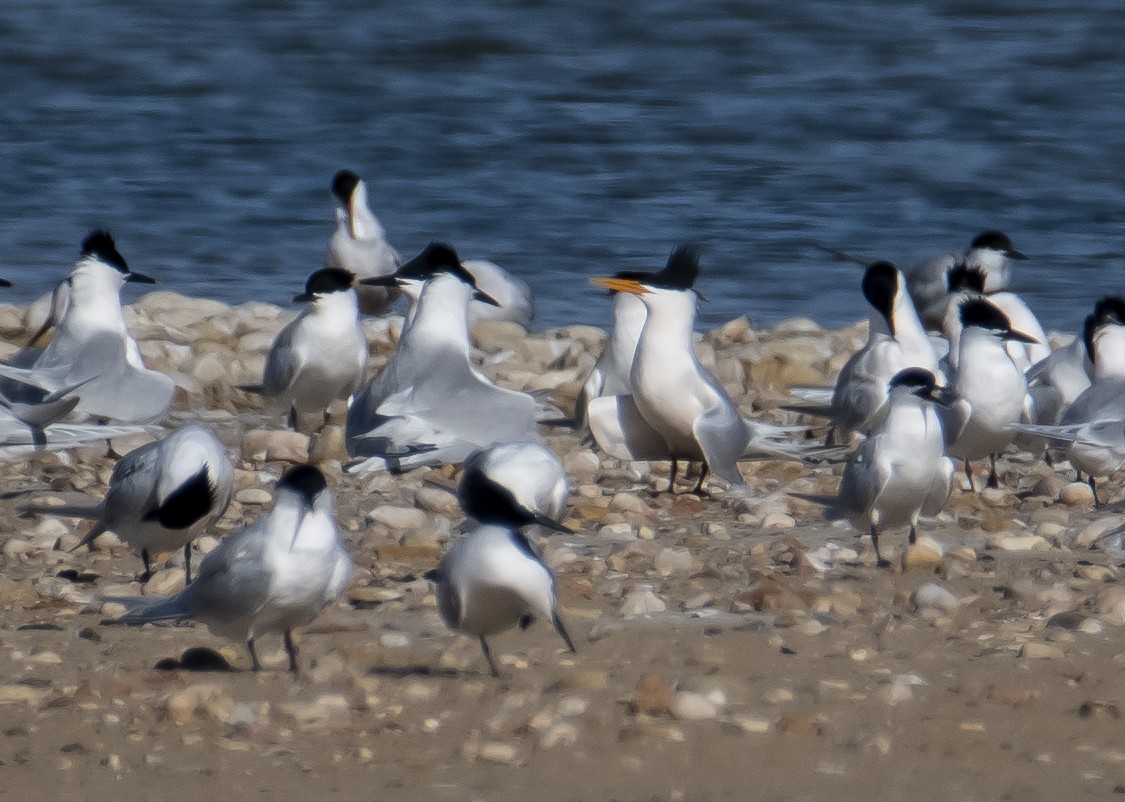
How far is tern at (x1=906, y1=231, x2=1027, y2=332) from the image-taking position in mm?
8422

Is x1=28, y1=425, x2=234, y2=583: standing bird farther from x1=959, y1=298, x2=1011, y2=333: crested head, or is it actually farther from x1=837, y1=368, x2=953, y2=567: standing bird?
x1=959, y1=298, x2=1011, y2=333: crested head

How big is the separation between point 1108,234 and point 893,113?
379 centimetres

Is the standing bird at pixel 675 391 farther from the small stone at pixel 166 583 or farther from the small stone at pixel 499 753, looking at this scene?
the small stone at pixel 499 753

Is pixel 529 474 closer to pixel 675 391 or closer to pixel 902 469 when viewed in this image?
pixel 902 469

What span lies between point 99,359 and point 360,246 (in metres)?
2.97

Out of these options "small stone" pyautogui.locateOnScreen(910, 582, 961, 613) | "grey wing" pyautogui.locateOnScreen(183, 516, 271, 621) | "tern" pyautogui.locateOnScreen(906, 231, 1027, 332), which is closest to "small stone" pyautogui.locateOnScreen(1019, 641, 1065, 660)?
"small stone" pyautogui.locateOnScreen(910, 582, 961, 613)

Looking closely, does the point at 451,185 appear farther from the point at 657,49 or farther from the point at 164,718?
the point at 164,718

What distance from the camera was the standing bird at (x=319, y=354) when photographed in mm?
6277

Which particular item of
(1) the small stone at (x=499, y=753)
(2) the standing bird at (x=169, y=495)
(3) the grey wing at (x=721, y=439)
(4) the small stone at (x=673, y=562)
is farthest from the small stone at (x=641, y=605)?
(3) the grey wing at (x=721, y=439)

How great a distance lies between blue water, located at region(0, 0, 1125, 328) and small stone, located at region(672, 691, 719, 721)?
5679 millimetres

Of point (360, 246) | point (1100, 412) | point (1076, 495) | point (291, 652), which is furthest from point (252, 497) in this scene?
point (360, 246)

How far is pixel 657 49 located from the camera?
56.0ft

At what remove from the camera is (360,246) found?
9.04 meters

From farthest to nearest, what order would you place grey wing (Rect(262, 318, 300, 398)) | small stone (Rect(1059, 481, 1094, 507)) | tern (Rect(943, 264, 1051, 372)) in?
tern (Rect(943, 264, 1051, 372)) → grey wing (Rect(262, 318, 300, 398)) → small stone (Rect(1059, 481, 1094, 507))
